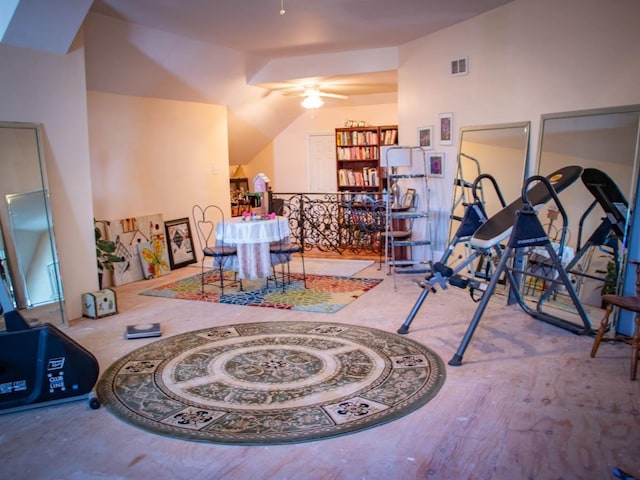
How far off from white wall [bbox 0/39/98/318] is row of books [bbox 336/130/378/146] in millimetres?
5547

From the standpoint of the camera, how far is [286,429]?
9.49ft

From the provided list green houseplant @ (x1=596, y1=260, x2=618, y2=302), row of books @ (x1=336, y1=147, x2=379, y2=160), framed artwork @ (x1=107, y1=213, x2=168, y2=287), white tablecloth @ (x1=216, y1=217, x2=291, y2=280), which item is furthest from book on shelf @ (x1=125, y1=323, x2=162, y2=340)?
row of books @ (x1=336, y1=147, x2=379, y2=160)

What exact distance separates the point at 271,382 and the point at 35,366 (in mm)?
1434

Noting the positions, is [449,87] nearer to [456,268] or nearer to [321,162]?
[456,268]

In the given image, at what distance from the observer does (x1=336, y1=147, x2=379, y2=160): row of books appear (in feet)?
31.6

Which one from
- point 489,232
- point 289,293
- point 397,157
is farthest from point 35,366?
point 397,157

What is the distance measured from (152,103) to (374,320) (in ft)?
13.8

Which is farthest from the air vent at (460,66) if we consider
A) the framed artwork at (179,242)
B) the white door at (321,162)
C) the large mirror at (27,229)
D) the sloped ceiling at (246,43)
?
the large mirror at (27,229)

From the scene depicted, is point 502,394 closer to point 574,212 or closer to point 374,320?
point 374,320

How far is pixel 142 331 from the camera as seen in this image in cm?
443

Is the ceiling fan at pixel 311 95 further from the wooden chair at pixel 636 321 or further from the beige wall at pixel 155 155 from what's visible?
the wooden chair at pixel 636 321

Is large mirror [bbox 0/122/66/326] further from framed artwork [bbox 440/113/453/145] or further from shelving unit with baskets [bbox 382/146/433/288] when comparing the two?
framed artwork [bbox 440/113/453/145]

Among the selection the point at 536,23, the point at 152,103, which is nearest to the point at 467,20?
the point at 536,23

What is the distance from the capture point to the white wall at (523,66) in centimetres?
437
